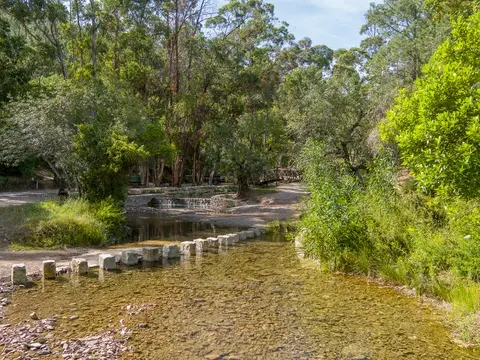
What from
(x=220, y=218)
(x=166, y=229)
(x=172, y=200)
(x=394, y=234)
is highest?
(x=394, y=234)

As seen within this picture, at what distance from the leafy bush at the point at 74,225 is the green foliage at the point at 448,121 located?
9.08m

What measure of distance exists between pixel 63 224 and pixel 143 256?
3197 mm

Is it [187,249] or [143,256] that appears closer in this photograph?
[143,256]

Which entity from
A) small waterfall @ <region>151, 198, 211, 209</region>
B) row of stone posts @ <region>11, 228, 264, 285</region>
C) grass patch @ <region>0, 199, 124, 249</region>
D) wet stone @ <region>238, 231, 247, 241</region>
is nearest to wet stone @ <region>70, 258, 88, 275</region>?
row of stone posts @ <region>11, 228, 264, 285</region>

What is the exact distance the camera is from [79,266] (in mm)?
8734

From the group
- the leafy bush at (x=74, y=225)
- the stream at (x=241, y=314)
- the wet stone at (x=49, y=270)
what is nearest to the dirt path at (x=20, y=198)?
the leafy bush at (x=74, y=225)

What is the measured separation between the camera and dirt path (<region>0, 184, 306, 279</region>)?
9.34 metres

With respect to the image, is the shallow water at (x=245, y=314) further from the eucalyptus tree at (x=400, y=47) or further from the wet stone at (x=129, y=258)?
the eucalyptus tree at (x=400, y=47)

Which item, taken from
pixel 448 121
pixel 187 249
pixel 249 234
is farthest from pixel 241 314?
pixel 249 234

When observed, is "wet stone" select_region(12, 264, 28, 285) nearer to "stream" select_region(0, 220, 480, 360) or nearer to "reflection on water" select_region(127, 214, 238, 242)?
"stream" select_region(0, 220, 480, 360)

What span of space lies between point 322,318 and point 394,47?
2092 centimetres

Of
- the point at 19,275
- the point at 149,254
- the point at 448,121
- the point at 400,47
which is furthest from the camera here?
the point at 400,47

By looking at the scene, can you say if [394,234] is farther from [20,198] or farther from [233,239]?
[20,198]

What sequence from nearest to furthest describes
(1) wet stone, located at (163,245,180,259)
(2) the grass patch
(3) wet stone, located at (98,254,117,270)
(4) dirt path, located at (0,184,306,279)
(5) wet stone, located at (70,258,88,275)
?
(5) wet stone, located at (70,258,88,275) < (3) wet stone, located at (98,254,117,270) < (4) dirt path, located at (0,184,306,279) < (1) wet stone, located at (163,245,180,259) < (2) the grass patch
